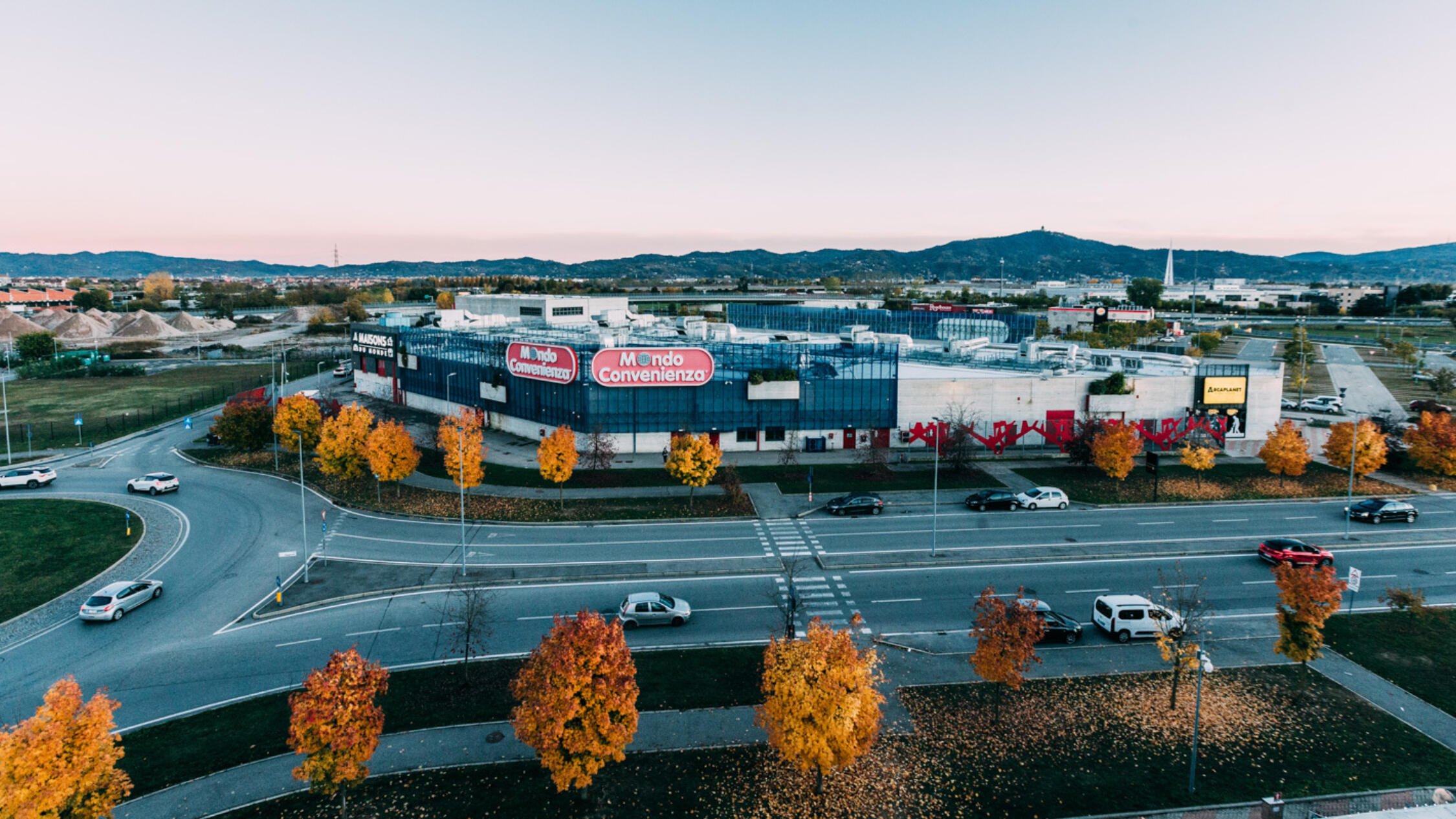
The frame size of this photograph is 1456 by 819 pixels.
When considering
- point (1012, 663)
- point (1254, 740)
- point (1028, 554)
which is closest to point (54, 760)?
point (1012, 663)

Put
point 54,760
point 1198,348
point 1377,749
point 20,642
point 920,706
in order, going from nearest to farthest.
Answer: point 54,760
point 1377,749
point 920,706
point 20,642
point 1198,348

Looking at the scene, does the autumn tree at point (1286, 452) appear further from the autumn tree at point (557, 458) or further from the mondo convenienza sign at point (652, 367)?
the autumn tree at point (557, 458)

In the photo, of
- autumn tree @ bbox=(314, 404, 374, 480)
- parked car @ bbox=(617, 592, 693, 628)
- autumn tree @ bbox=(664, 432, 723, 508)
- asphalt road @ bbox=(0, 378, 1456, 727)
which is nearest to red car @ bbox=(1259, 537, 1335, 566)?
asphalt road @ bbox=(0, 378, 1456, 727)

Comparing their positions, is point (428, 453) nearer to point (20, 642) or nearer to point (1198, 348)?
point (20, 642)

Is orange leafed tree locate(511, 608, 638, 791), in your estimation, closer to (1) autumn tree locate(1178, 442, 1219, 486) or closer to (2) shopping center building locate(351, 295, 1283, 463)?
(2) shopping center building locate(351, 295, 1283, 463)

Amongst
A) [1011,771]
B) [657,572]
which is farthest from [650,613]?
[1011,771]
